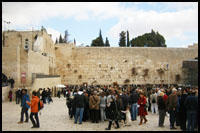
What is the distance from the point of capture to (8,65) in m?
17.6

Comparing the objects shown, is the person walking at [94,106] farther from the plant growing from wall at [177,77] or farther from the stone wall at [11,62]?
the plant growing from wall at [177,77]

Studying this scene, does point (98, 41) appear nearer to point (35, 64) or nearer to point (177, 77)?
point (177, 77)

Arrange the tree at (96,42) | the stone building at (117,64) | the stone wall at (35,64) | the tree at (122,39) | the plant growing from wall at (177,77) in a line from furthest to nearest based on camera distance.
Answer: the tree at (96,42)
the tree at (122,39)
the plant growing from wall at (177,77)
the stone building at (117,64)
the stone wall at (35,64)

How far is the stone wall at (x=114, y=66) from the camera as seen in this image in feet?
96.8

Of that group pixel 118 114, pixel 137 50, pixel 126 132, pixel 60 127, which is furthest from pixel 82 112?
pixel 137 50

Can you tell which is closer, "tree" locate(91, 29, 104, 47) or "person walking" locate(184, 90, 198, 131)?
"person walking" locate(184, 90, 198, 131)

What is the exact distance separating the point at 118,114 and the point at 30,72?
12.9 metres

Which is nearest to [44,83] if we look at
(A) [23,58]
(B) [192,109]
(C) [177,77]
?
(A) [23,58]

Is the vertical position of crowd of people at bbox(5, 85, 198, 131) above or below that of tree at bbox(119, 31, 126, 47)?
below

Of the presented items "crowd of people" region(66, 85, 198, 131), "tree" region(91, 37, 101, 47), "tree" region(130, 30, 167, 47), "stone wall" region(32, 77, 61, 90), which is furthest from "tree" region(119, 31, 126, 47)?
"crowd of people" region(66, 85, 198, 131)

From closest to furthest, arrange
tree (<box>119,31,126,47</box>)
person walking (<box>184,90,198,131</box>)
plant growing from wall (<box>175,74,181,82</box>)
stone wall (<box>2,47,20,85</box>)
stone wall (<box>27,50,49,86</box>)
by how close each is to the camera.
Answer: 1. person walking (<box>184,90,198,131</box>)
2. stone wall (<box>2,47,20,85</box>)
3. stone wall (<box>27,50,49,86</box>)
4. plant growing from wall (<box>175,74,181,82</box>)
5. tree (<box>119,31,126,47</box>)

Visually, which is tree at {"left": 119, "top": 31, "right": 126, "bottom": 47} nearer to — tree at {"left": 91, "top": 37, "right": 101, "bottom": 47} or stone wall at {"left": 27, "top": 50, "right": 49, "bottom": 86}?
tree at {"left": 91, "top": 37, "right": 101, "bottom": 47}

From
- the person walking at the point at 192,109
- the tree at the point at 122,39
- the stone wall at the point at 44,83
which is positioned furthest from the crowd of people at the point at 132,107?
the tree at the point at 122,39

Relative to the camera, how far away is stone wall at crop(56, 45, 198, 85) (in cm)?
Answer: 2952
